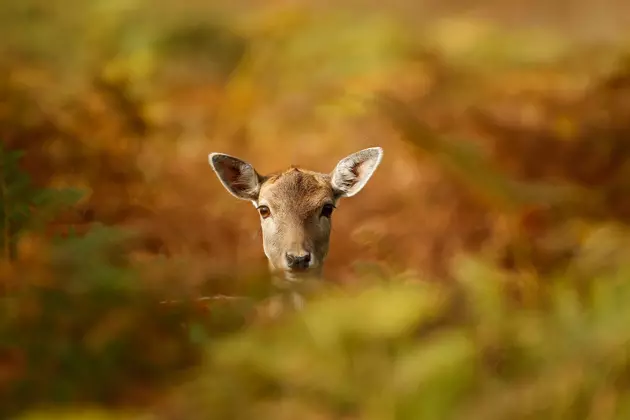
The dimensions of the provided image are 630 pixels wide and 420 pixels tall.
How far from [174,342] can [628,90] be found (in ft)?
15.1

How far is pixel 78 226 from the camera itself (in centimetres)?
382

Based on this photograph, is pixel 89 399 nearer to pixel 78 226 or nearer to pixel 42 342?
pixel 42 342

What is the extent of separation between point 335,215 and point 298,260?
6.88 feet

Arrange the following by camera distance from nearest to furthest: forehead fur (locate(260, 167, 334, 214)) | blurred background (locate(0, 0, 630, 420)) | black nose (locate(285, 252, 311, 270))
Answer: blurred background (locate(0, 0, 630, 420)), black nose (locate(285, 252, 311, 270)), forehead fur (locate(260, 167, 334, 214))

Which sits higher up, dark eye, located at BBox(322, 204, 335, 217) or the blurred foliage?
dark eye, located at BBox(322, 204, 335, 217)

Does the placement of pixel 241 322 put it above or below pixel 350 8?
below

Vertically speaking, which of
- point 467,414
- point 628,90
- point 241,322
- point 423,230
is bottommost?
point 467,414

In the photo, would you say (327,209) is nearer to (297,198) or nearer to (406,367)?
(297,198)

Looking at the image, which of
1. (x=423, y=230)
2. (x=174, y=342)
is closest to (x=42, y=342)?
(x=174, y=342)

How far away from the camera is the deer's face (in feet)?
12.6

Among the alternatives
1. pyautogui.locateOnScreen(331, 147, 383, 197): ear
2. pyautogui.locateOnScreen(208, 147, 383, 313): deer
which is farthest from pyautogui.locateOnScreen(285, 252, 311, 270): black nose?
pyautogui.locateOnScreen(331, 147, 383, 197): ear

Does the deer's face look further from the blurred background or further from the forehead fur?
the blurred background

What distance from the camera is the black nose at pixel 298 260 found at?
373cm

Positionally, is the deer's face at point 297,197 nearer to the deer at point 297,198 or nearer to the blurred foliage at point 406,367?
the deer at point 297,198
